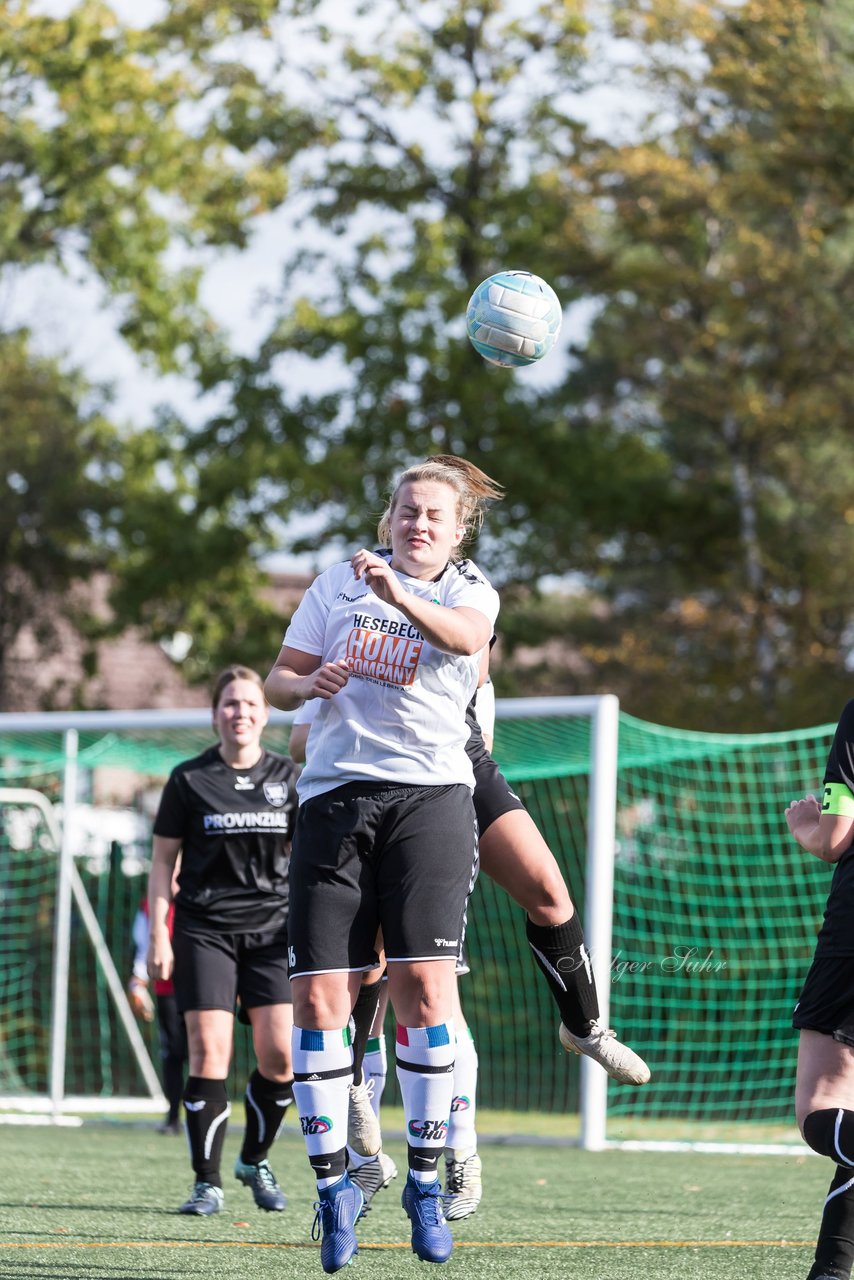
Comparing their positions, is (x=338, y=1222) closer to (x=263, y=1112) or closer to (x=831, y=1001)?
(x=831, y=1001)

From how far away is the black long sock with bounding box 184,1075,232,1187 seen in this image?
625 centimetres

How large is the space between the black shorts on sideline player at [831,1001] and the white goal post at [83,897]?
14.8ft

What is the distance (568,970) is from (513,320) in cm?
202

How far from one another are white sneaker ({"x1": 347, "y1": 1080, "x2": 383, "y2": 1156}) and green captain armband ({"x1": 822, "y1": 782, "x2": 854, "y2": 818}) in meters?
2.16

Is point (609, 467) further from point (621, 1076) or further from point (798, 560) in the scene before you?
point (621, 1076)

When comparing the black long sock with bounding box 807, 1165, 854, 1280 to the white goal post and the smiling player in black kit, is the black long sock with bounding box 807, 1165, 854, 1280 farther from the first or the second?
the white goal post

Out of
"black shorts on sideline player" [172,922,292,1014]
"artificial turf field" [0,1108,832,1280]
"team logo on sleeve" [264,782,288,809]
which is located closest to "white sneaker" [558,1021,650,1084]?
"artificial turf field" [0,1108,832,1280]

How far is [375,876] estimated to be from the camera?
4.39 metres

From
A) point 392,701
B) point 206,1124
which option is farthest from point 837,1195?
point 206,1124

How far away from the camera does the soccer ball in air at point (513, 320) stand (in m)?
5.41

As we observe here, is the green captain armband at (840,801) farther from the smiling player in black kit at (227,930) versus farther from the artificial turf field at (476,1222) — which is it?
the smiling player in black kit at (227,930)

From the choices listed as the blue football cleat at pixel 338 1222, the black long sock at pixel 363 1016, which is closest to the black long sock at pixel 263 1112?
the black long sock at pixel 363 1016

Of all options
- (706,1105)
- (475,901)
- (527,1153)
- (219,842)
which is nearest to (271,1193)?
(219,842)

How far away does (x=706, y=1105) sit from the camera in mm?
12781
